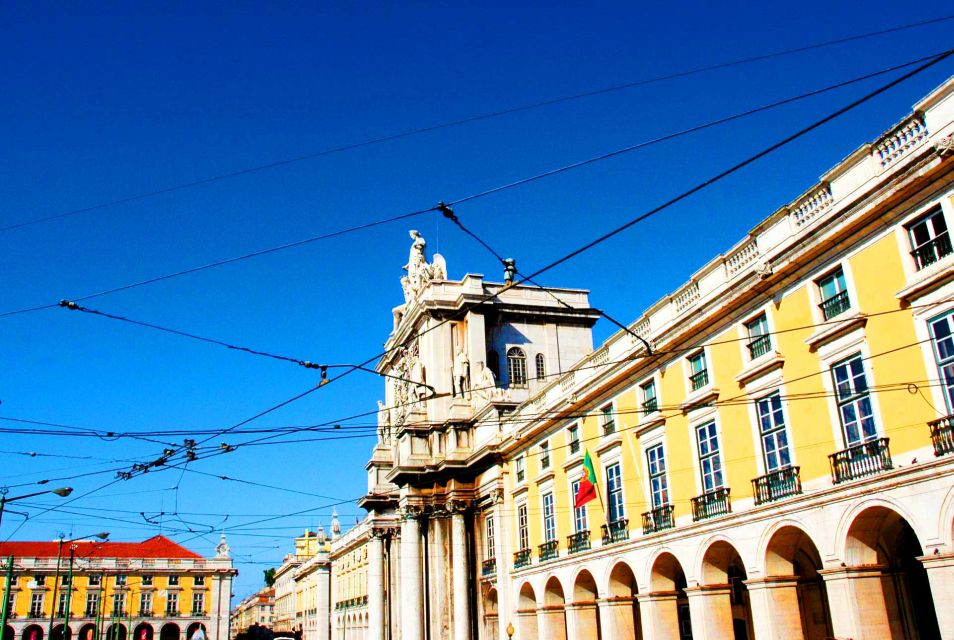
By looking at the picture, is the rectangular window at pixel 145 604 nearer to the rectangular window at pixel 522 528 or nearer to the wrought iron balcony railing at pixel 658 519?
the rectangular window at pixel 522 528

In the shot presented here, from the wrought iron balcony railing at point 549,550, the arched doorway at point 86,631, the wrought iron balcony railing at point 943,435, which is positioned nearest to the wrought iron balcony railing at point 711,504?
the wrought iron balcony railing at point 943,435

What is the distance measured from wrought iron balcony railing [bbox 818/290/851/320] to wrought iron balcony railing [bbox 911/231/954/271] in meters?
2.13

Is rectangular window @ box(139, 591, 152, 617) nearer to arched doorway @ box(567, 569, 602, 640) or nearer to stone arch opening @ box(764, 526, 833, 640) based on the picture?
arched doorway @ box(567, 569, 602, 640)

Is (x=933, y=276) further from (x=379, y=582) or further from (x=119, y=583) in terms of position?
(x=119, y=583)

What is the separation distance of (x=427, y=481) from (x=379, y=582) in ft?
43.5

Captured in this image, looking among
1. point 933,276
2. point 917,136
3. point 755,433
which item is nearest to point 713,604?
point 755,433

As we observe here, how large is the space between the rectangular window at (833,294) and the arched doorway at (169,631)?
95385mm

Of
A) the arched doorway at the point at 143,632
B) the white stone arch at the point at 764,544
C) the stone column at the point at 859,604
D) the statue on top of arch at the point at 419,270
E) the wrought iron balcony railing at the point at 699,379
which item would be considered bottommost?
the stone column at the point at 859,604

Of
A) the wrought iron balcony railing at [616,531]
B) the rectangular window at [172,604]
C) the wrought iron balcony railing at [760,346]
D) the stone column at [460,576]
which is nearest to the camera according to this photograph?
the wrought iron balcony railing at [760,346]

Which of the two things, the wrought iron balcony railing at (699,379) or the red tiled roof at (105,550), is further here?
the red tiled roof at (105,550)

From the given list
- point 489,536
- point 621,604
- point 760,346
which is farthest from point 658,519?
point 489,536

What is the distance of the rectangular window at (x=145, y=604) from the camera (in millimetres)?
99625

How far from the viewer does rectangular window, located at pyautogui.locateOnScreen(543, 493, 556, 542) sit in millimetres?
37062

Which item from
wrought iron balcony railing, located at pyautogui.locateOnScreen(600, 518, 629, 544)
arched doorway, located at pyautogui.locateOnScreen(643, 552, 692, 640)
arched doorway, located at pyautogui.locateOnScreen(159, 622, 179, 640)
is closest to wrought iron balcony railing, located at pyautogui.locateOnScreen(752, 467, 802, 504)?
arched doorway, located at pyautogui.locateOnScreen(643, 552, 692, 640)
